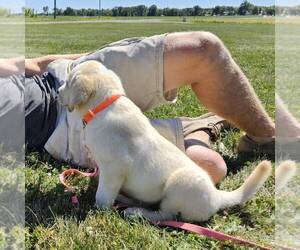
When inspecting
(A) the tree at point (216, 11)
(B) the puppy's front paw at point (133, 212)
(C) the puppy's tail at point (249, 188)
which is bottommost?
(B) the puppy's front paw at point (133, 212)

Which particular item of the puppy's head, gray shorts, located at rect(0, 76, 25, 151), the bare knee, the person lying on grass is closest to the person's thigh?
the person lying on grass

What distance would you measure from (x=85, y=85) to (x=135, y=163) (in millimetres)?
473

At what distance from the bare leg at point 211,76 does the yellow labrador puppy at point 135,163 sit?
2.55ft

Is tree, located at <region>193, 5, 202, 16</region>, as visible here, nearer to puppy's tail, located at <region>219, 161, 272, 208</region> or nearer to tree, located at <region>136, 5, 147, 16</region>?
tree, located at <region>136, 5, 147, 16</region>

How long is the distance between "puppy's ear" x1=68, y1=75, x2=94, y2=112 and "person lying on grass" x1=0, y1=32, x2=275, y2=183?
61cm

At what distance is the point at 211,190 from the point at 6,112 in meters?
1.65

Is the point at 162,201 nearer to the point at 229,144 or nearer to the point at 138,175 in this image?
the point at 138,175

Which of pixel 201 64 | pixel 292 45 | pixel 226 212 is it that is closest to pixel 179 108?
pixel 201 64

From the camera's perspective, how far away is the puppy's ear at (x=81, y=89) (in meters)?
2.71

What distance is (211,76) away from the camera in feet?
11.6

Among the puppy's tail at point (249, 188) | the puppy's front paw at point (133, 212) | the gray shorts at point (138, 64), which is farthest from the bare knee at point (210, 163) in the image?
the puppy's front paw at point (133, 212)

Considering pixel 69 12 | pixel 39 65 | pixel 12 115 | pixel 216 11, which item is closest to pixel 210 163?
pixel 12 115

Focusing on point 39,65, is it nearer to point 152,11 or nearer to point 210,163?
point 210,163

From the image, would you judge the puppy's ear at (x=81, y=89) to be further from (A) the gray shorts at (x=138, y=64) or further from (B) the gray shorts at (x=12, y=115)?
(B) the gray shorts at (x=12, y=115)
